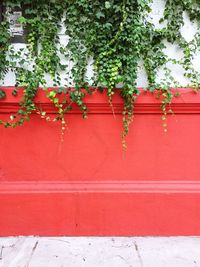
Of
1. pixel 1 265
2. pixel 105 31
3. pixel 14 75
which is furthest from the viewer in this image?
pixel 14 75


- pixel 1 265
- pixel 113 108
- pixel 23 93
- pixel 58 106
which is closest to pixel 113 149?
pixel 113 108

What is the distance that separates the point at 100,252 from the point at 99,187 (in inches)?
23.3

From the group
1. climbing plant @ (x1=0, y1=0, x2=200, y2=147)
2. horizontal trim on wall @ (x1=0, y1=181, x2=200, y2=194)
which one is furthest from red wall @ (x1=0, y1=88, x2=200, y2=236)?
climbing plant @ (x1=0, y1=0, x2=200, y2=147)

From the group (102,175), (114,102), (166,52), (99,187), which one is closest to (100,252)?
(99,187)

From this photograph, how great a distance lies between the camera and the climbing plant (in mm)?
3225

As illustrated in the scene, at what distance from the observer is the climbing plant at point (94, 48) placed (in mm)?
3225

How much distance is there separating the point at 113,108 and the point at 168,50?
2.55ft

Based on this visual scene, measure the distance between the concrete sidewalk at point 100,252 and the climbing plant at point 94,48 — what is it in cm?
102

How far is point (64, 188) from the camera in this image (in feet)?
11.2

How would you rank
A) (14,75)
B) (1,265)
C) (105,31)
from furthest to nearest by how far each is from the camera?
1. (14,75)
2. (105,31)
3. (1,265)

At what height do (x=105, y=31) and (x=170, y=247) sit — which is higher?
(x=105, y=31)

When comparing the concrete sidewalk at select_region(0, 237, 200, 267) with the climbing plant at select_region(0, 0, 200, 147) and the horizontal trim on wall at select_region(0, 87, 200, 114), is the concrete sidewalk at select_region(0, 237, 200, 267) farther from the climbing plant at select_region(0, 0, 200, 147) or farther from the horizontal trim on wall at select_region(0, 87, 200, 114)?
the horizontal trim on wall at select_region(0, 87, 200, 114)

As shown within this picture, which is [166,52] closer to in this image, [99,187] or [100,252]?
[99,187]

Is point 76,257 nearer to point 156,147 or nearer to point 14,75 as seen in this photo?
point 156,147
